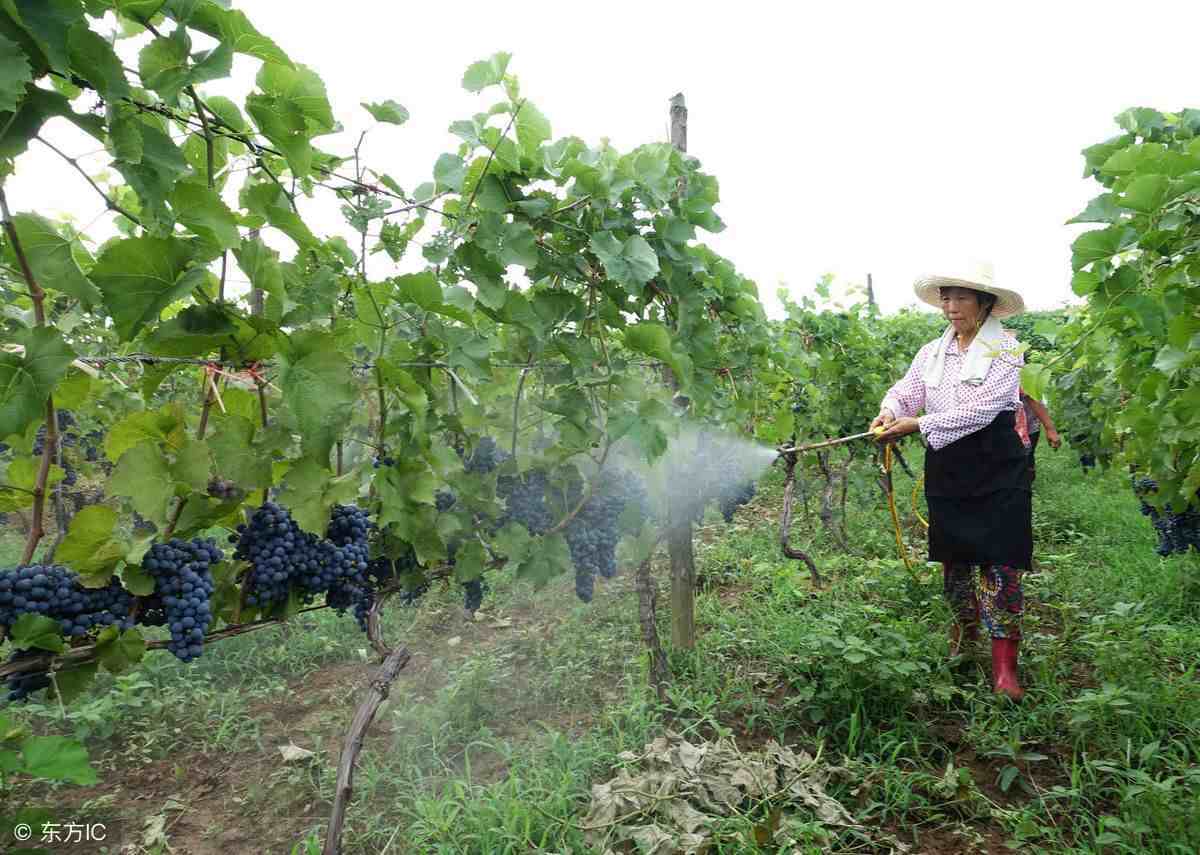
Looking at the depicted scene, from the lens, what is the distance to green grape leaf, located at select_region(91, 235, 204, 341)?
4.08ft

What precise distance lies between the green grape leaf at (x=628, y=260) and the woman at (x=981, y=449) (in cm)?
186

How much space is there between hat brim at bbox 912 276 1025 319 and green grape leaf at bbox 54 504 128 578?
3.13 meters

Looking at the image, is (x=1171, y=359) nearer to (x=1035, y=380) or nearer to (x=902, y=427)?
(x=1035, y=380)

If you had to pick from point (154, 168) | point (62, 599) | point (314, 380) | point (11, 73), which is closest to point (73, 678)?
point (62, 599)

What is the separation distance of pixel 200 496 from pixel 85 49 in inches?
Answer: 32.2

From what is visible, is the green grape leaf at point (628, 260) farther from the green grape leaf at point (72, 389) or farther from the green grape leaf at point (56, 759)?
the green grape leaf at point (56, 759)

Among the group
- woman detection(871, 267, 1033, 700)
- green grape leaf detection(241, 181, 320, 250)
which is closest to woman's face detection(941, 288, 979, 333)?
woman detection(871, 267, 1033, 700)

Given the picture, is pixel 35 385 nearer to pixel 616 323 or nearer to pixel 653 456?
pixel 653 456

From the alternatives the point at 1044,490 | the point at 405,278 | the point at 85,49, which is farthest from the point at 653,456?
the point at 1044,490

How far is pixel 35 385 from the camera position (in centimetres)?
121

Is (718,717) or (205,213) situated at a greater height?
(205,213)

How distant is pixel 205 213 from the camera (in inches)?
50.3

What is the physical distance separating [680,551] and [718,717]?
72cm

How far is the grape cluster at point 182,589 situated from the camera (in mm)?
1484
